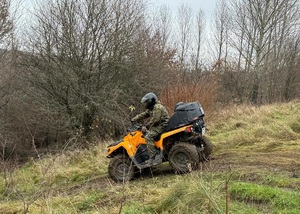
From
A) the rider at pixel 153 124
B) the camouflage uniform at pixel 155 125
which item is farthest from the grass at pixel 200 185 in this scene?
the camouflage uniform at pixel 155 125

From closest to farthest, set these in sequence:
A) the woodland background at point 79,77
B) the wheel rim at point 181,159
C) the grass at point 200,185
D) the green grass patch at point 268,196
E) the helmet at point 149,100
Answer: the green grass patch at point 268,196 → the grass at point 200,185 → the wheel rim at point 181,159 → the helmet at point 149,100 → the woodland background at point 79,77

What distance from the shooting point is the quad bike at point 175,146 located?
7.04 m

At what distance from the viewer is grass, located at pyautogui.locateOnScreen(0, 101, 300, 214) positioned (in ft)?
14.7

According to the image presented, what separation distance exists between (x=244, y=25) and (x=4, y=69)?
17.0 meters

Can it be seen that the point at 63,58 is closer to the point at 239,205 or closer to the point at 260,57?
the point at 239,205

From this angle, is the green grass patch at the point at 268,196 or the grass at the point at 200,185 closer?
the green grass patch at the point at 268,196

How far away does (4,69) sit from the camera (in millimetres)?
15961

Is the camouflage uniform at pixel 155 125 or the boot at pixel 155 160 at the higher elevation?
the camouflage uniform at pixel 155 125

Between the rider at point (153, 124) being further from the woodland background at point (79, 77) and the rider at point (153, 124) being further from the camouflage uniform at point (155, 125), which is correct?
the woodland background at point (79, 77)

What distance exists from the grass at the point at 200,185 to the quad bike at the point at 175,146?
29cm

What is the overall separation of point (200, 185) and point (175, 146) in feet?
8.74

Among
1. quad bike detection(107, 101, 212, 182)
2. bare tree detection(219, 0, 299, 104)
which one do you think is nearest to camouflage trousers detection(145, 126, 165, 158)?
quad bike detection(107, 101, 212, 182)

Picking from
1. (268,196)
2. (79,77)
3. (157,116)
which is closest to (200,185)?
(268,196)

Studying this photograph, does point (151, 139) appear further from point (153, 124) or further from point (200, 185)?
point (200, 185)
